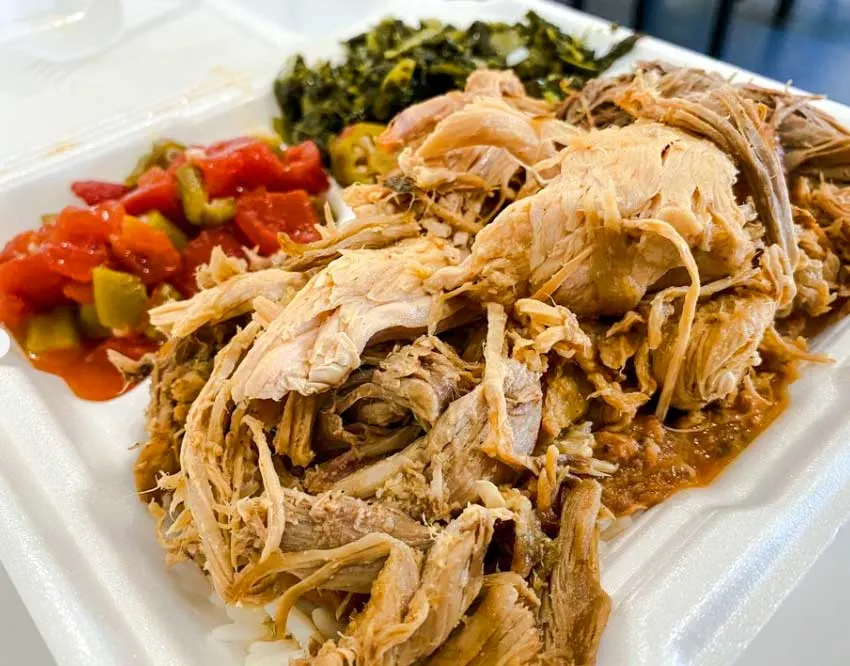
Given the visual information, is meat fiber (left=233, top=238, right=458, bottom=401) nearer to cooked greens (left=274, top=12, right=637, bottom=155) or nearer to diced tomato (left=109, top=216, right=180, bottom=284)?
diced tomato (left=109, top=216, right=180, bottom=284)

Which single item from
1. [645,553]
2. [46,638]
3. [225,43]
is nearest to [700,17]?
[225,43]

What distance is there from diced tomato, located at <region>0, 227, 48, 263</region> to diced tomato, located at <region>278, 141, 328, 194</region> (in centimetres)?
83

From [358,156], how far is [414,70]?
591 millimetres

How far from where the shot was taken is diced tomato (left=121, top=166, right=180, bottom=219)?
263 centimetres

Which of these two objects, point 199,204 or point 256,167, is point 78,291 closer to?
point 199,204

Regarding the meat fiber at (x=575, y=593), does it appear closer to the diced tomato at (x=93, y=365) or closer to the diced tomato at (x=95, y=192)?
the diced tomato at (x=93, y=365)

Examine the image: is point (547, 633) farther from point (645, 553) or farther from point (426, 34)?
point (426, 34)

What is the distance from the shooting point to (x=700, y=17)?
6.66m

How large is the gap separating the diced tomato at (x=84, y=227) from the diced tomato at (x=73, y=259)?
2 cm

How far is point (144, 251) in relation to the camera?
2.47 metres

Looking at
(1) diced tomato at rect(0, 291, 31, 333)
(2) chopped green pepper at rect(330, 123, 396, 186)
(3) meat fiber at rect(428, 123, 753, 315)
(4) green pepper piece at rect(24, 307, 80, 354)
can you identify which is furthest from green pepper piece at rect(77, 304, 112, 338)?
(3) meat fiber at rect(428, 123, 753, 315)

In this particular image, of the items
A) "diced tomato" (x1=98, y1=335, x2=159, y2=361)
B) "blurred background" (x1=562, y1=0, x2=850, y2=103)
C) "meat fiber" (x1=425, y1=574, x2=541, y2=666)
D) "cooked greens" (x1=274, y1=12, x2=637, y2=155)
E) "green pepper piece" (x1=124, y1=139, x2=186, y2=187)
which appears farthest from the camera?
"blurred background" (x1=562, y1=0, x2=850, y2=103)

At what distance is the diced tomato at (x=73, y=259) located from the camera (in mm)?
2350

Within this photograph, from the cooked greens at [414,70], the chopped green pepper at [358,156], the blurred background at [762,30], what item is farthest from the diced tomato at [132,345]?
the blurred background at [762,30]
